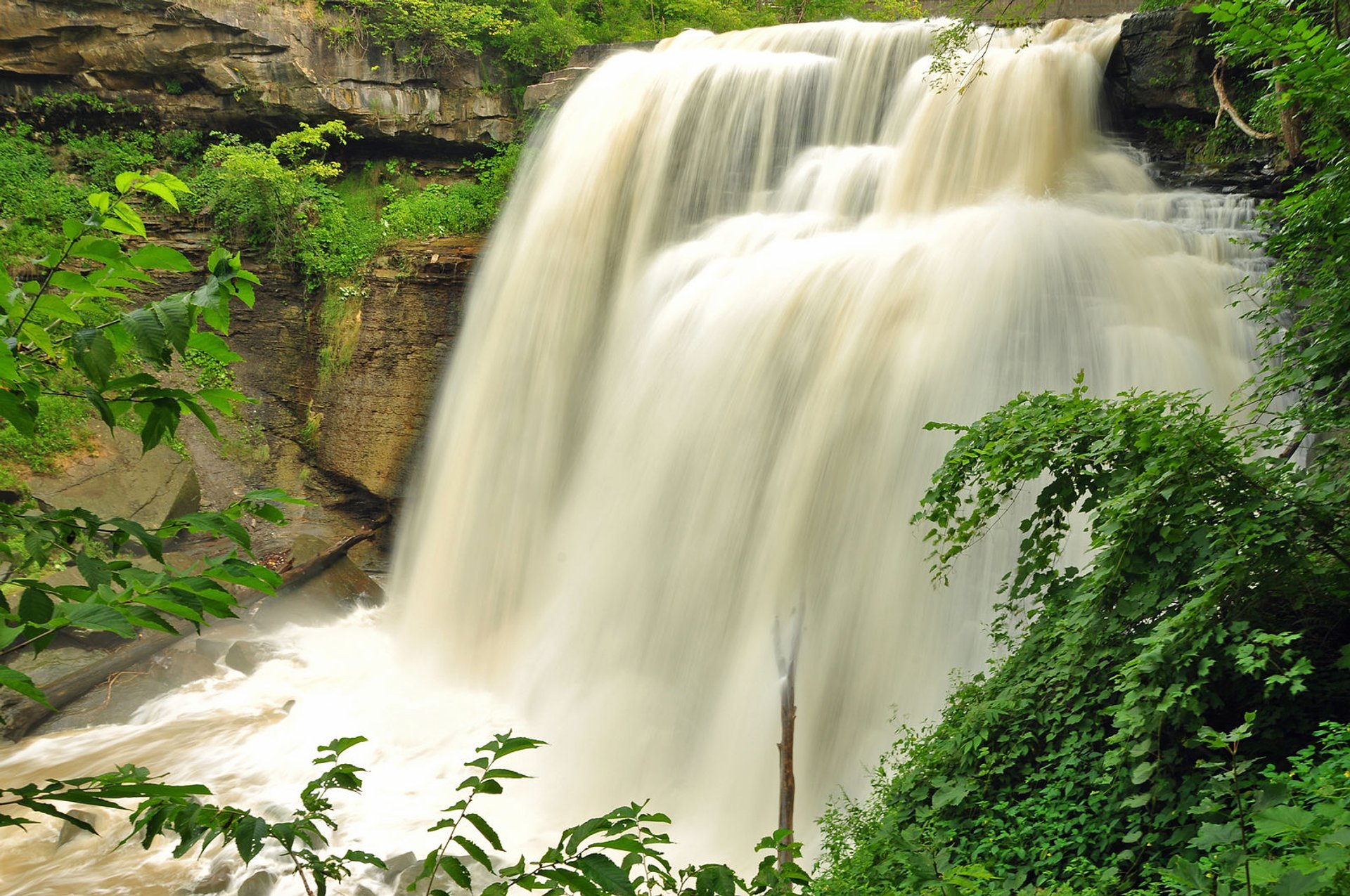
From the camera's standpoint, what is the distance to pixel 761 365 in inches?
304

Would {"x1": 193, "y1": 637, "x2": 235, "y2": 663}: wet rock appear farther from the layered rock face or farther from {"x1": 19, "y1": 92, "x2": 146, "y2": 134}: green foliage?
{"x1": 19, "y1": 92, "x2": 146, "y2": 134}: green foliage

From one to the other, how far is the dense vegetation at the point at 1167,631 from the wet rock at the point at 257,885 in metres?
3.93

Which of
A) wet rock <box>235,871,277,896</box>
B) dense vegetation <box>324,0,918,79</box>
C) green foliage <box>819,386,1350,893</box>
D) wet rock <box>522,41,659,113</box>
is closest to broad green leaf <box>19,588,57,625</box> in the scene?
green foliage <box>819,386,1350,893</box>

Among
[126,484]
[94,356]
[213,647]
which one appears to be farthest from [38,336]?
[126,484]

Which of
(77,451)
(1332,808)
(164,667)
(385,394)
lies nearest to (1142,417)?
(1332,808)

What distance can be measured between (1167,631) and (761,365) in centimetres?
476

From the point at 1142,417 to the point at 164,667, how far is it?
9.53 meters

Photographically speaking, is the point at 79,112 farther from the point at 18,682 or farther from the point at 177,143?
the point at 18,682

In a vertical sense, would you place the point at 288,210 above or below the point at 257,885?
above

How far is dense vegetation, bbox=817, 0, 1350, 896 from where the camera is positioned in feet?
10.6

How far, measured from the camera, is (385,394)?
12.0 m

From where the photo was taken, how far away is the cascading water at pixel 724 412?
643 centimetres

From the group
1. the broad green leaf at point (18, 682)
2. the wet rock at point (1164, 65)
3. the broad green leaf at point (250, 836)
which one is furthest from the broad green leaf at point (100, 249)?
the wet rock at point (1164, 65)

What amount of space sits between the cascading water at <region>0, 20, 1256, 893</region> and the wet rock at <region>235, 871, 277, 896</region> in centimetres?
72
